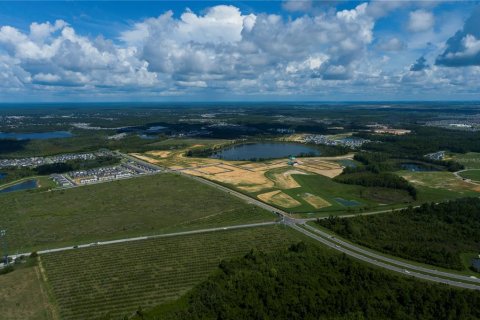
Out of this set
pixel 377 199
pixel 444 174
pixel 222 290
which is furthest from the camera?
pixel 444 174

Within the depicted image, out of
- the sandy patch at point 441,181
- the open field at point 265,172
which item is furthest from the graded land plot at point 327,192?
the sandy patch at point 441,181

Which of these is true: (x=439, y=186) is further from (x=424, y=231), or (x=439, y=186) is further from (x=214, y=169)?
(x=214, y=169)

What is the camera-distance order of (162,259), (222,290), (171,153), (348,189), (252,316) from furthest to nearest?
1. (171,153)
2. (348,189)
3. (162,259)
4. (222,290)
5. (252,316)

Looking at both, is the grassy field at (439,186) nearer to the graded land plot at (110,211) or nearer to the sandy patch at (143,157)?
the graded land plot at (110,211)

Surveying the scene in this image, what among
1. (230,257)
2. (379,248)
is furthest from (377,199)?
(230,257)

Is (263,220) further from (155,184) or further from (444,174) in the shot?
(444,174)

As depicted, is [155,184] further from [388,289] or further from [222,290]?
[388,289]

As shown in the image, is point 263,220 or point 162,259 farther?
point 263,220
